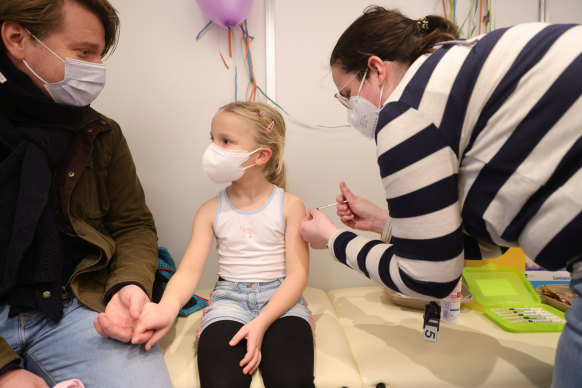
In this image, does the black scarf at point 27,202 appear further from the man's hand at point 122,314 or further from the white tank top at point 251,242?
the white tank top at point 251,242

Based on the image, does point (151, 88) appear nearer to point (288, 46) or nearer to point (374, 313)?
point (288, 46)

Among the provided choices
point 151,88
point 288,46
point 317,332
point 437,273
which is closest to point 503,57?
point 437,273

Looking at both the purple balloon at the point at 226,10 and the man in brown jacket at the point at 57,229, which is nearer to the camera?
the man in brown jacket at the point at 57,229

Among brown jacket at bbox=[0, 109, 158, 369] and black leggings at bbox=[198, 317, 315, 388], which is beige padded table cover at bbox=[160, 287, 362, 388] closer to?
black leggings at bbox=[198, 317, 315, 388]

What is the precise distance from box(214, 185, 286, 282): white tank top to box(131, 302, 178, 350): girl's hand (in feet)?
1.05

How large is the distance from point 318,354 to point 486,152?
0.78 metres

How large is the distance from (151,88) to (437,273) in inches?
57.0

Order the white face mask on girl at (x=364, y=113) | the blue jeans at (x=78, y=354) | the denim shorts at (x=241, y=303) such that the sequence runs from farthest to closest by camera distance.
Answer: the denim shorts at (x=241, y=303), the white face mask on girl at (x=364, y=113), the blue jeans at (x=78, y=354)

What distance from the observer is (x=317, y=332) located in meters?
1.31

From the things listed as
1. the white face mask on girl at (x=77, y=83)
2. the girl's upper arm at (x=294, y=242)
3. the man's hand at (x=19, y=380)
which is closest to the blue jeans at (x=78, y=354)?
the man's hand at (x=19, y=380)

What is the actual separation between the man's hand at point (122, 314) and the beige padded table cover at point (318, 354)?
0.19 metres

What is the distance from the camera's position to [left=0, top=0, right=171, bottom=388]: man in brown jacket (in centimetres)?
100

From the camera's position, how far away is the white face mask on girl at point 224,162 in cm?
129

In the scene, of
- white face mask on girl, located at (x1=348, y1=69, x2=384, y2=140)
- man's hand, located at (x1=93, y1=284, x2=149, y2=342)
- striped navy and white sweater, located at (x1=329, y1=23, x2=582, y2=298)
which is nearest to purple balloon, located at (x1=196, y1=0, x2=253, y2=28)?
white face mask on girl, located at (x1=348, y1=69, x2=384, y2=140)
